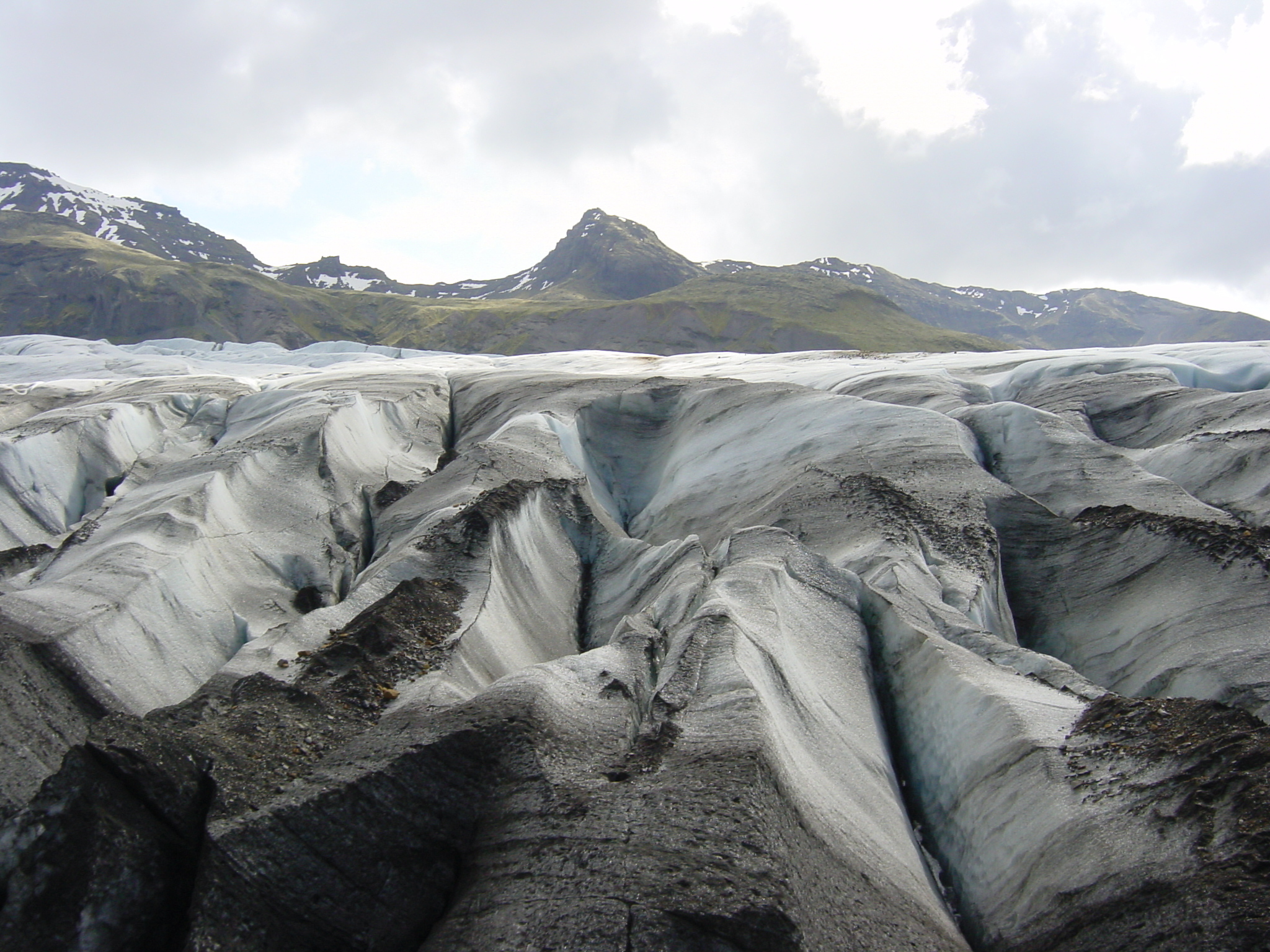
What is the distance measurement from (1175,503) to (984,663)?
286 inches

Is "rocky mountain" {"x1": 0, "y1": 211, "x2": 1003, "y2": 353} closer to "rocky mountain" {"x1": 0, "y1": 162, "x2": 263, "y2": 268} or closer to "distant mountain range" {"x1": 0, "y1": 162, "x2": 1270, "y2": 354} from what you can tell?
"distant mountain range" {"x1": 0, "y1": 162, "x2": 1270, "y2": 354}

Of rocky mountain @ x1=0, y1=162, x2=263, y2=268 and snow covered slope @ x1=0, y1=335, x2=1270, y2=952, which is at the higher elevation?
rocky mountain @ x1=0, y1=162, x2=263, y2=268

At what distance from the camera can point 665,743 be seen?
7.00 m

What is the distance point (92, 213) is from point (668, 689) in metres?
Answer: 240

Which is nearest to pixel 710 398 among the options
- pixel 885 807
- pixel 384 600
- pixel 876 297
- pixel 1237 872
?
pixel 384 600

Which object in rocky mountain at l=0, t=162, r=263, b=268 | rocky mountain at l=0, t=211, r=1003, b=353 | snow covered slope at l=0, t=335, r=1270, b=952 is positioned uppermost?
rocky mountain at l=0, t=162, r=263, b=268

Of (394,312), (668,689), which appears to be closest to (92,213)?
(394,312)

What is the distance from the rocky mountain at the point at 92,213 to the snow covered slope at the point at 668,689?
648 ft

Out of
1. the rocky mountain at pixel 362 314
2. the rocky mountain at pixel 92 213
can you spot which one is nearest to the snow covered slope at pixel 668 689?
the rocky mountain at pixel 362 314

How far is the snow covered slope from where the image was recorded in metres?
5.74

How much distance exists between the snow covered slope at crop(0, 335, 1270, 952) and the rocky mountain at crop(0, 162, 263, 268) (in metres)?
197

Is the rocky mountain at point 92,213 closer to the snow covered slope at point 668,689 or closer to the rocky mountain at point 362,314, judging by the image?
the rocky mountain at point 362,314

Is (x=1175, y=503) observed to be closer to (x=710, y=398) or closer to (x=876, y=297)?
(x=710, y=398)

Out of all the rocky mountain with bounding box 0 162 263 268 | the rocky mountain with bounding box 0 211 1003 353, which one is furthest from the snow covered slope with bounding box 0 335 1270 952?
the rocky mountain with bounding box 0 162 263 268
